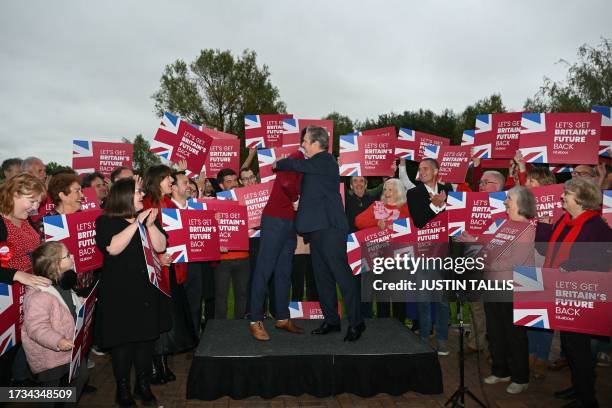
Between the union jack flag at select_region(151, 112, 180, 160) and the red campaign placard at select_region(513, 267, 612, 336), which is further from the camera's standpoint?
the union jack flag at select_region(151, 112, 180, 160)

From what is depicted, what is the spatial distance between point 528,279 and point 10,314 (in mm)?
4393

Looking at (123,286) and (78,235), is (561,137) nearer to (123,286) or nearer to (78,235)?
(123,286)

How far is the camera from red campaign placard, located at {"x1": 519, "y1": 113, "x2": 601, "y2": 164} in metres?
6.78

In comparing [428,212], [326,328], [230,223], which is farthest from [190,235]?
[428,212]

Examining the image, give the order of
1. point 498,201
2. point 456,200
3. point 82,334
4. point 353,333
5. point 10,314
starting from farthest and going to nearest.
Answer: point 456,200, point 498,201, point 353,333, point 10,314, point 82,334

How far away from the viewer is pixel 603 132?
23.1ft

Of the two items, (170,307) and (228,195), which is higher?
(228,195)

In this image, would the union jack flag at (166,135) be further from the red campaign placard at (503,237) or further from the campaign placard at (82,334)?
the red campaign placard at (503,237)

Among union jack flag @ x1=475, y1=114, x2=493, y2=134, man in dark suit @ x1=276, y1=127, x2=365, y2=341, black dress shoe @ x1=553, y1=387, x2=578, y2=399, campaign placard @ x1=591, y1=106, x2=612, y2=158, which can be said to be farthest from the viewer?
union jack flag @ x1=475, y1=114, x2=493, y2=134

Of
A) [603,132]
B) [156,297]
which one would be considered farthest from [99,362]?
[603,132]

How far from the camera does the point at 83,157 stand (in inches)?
342

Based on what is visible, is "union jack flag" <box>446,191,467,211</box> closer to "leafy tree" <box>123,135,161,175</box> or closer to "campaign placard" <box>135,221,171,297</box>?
"campaign placard" <box>135,221,171,297</box>

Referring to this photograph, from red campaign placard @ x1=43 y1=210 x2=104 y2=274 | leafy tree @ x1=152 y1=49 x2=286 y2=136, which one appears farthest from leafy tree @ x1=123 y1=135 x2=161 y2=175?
red campaign placard @ x1=43 y1=210 x2=104 y2=274

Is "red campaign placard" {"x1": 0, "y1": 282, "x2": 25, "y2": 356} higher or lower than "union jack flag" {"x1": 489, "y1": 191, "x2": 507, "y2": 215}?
lower
